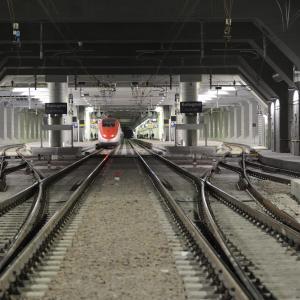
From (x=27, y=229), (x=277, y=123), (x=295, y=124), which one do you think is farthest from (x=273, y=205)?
(x=277, y=123)

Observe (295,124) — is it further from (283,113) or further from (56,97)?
(56,97)

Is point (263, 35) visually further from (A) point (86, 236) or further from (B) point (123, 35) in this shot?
(A) point (86, 236)

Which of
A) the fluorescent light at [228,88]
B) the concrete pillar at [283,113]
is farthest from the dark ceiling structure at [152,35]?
the fluorescent light at [228,88]

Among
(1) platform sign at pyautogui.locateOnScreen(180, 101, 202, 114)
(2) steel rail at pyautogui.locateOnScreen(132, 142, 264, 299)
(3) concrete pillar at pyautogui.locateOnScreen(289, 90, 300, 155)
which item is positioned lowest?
(2) steel rail at pyautogui.locateOnScreen(132, 142, 264, 299)

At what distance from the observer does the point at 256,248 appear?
772cm

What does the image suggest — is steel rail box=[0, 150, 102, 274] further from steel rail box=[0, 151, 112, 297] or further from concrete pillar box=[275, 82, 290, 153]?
concrete pillar box=[275, 82, 290, 153]

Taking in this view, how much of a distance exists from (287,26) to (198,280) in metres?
14.2

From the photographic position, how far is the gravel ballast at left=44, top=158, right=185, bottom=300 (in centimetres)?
547

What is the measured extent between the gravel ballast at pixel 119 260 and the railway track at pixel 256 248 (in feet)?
2.30

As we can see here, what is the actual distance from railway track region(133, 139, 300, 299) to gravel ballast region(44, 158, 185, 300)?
70 centimetres

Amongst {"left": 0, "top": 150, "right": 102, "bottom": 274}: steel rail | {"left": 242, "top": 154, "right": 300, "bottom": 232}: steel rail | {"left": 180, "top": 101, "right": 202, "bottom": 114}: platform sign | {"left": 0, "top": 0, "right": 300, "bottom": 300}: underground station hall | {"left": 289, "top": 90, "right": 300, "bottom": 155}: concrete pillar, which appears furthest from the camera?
{"left": 180, "top": 101, "right": 202, "bottom": 114}: platform sign

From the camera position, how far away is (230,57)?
30.5 metres

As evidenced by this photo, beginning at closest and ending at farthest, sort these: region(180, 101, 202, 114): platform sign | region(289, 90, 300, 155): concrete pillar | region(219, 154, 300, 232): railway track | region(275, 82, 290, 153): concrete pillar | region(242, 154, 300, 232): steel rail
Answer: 1. region(242, 154, 300, 232): steel rail
2. region(219, 154, 300, 232): railway track
3. region(289, 90, 300, 155): concrete pillar
4. region(275, 82, 290, 153): concrete pillar
5. region(180, 101, 202, 114): platform sign

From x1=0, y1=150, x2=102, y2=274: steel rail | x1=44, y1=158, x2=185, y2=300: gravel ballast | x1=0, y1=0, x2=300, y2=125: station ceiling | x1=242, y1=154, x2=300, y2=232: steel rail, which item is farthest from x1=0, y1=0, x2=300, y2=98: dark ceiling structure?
x1=44, y1=158, x2=185, y2=300: gravel ballast
